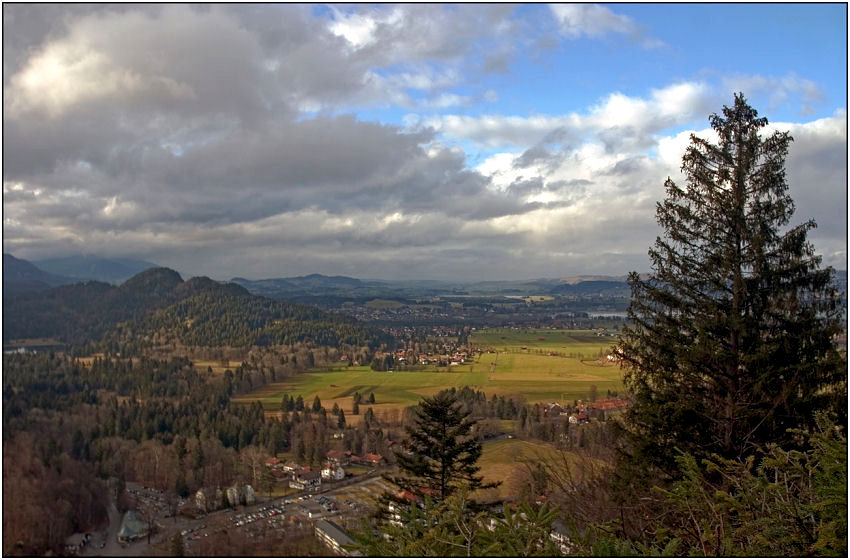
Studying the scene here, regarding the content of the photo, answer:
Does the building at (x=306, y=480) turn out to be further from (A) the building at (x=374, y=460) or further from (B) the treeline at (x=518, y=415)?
(B) the treeline at (x=518, y=415)

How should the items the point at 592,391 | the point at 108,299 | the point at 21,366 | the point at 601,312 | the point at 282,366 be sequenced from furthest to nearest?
1. the point at 601,312
2. the point at 108,299
3. the point at 282,366
4. the point at 21,366
5. the point at 592,391

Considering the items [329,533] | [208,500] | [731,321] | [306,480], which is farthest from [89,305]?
[731,321]

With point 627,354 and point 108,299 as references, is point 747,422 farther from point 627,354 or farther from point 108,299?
point 108,299

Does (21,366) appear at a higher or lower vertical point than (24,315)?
lower

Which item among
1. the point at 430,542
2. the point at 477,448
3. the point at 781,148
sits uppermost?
the point at 781,148

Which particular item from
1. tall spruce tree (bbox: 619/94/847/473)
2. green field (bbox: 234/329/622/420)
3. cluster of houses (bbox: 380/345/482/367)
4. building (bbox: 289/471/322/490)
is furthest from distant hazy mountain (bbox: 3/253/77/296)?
tall spruce tree (bbox: 619/94/847/473)

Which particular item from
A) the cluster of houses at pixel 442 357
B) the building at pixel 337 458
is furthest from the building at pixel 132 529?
the cluster of houses at pixel 442 357

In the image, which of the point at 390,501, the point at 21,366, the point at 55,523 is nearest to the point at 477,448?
the point at 390,501
